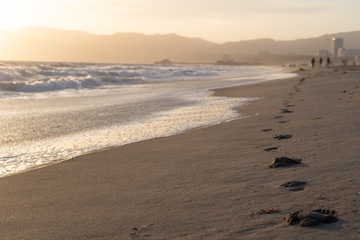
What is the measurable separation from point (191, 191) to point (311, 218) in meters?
1.07

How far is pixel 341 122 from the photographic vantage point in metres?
5.82

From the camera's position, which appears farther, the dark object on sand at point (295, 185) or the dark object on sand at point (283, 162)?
the dark object on sand at point (283, 162)

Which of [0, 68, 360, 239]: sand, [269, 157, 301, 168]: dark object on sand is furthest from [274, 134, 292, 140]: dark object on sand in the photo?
[269, 157, 301, 168]: dark object on sand

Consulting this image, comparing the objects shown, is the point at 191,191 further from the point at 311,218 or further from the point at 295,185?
the point at 311,218

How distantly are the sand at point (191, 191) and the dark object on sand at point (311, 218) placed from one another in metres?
0.04

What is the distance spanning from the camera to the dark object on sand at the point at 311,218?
7.76ft

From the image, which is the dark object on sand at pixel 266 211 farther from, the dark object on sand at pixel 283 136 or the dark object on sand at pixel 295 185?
the dark object on sand at pixel 283 136

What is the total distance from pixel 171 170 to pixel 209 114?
4789 mm

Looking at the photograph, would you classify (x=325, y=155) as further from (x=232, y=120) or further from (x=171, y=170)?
(x=232, y=120)

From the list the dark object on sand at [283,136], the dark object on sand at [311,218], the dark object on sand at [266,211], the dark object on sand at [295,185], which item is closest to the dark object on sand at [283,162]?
the dark object on sand at [295,185]

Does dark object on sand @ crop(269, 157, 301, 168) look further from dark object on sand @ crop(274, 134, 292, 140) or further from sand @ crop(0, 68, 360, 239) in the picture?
dark object on sand @ crop(274, 134, 292, 140)

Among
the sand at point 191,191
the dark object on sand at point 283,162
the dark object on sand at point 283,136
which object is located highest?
the dark object on sand at point 283,162

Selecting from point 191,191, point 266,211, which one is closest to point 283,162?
point 191,191

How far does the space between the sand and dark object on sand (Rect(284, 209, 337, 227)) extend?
0.04m
